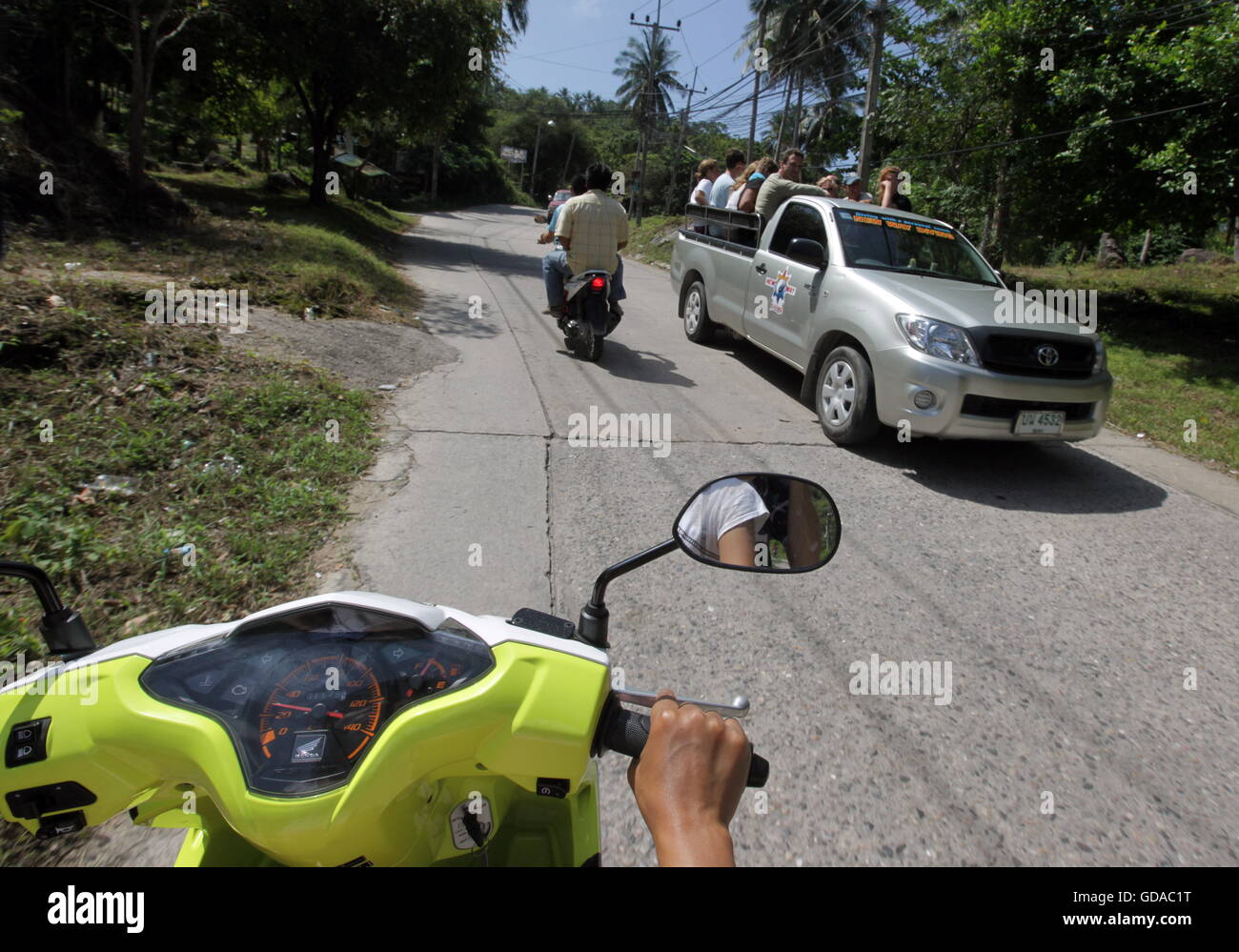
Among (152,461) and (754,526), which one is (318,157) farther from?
(754,526)

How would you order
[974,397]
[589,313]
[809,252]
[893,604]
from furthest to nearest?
1. [589,313]
2. [809,252]
3. [974,397]
4. [893,604]

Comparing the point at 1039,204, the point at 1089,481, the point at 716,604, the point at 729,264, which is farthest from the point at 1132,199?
the point at 716,604

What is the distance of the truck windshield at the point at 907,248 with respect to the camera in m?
6.69

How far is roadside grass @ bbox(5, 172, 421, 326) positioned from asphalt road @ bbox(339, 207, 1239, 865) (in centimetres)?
262

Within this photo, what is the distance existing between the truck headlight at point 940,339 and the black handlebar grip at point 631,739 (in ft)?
15.3

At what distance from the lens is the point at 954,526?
189 inches

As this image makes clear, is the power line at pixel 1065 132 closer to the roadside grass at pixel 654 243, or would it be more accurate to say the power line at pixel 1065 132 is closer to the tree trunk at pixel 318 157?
the roadside grass at pixel 654 243

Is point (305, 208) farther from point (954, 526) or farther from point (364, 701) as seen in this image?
point (364, 701)

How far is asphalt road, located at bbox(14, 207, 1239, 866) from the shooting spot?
8.34 ft

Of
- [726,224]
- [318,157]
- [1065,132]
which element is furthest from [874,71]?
[318,157]

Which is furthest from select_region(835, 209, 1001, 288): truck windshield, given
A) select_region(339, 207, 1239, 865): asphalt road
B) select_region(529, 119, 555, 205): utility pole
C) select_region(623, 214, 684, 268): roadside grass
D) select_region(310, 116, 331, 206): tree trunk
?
select_region(529, 119, 555, 205): utility pole

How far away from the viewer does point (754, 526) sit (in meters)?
1.75

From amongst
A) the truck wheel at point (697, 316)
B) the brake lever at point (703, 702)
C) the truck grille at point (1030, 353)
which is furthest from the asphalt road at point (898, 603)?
the truck wheel at point (697, 316)

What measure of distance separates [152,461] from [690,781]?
14.3 feet
